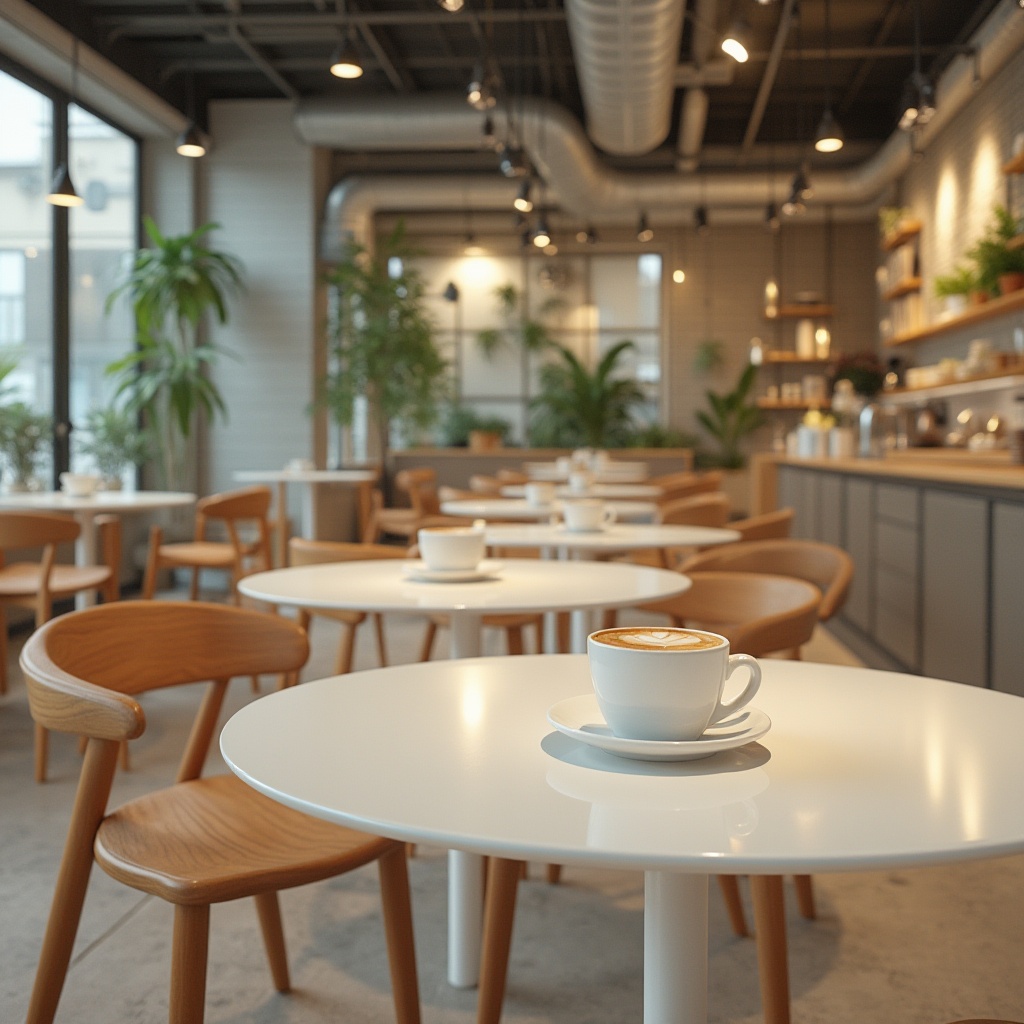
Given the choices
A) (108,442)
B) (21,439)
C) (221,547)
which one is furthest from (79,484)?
(108,442)

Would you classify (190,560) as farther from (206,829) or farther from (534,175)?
(534,175)

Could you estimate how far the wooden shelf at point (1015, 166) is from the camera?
6.33 meters

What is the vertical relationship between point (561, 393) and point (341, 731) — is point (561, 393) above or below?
above

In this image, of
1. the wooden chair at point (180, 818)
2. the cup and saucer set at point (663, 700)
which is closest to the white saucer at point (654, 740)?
the cup and saucer set at point (663, 700)

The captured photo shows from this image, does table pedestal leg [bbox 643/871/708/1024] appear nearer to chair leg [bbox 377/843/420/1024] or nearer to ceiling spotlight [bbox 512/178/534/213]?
chair leg [bbox 377/843/420/1024]

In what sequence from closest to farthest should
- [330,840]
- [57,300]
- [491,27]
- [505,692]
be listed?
[505,692], [330,840], [57,300], [491,27]

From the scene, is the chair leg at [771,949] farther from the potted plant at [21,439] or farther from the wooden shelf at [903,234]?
the wooden shelf at [903,234]

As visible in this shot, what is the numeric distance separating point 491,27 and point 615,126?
3.54ft

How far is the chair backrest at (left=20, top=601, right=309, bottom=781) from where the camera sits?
1.60m

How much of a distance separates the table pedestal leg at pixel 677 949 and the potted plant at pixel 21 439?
5.09 metres

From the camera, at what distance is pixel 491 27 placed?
7.71 meters

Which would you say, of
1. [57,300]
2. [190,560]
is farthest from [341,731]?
[57,300]

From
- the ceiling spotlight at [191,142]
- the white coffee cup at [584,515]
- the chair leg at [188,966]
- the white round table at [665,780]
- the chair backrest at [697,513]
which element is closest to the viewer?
the white round table at [665,780]

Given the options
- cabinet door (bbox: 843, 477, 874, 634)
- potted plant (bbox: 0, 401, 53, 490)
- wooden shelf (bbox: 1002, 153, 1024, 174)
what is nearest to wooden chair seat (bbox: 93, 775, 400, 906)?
cabinet door (bbox: 843, 477, 874, 634)
